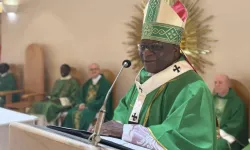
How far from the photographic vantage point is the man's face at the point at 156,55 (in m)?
1.53

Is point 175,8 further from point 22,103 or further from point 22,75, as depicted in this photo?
point 22,75

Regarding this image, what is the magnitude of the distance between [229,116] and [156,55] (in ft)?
5.89

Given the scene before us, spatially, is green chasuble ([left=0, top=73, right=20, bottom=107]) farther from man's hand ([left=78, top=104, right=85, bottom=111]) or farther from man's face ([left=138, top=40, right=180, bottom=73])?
man's face ([left=138, top=40, right=180, bottom=73])

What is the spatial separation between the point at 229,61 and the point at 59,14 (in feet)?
8.46

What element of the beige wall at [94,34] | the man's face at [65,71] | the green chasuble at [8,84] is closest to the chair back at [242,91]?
the beige wall at [94,34]

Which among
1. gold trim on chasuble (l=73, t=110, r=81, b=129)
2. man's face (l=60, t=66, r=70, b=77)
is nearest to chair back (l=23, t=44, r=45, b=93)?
man's face (l=60, t=66, r=70, b=77)

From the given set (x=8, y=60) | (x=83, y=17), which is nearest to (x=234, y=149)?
(x=83, y=17)

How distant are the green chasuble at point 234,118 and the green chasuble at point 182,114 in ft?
5.45

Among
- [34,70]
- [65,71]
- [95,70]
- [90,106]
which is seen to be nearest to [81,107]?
[90,106]

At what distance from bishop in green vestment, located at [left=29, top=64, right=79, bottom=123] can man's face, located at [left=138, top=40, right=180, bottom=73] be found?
3.03 metres

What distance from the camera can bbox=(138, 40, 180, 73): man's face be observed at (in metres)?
1.53

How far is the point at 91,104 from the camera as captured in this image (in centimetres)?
415

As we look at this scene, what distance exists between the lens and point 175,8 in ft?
5.33

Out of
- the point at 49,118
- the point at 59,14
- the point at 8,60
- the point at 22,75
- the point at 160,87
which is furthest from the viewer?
the point at 8,60
